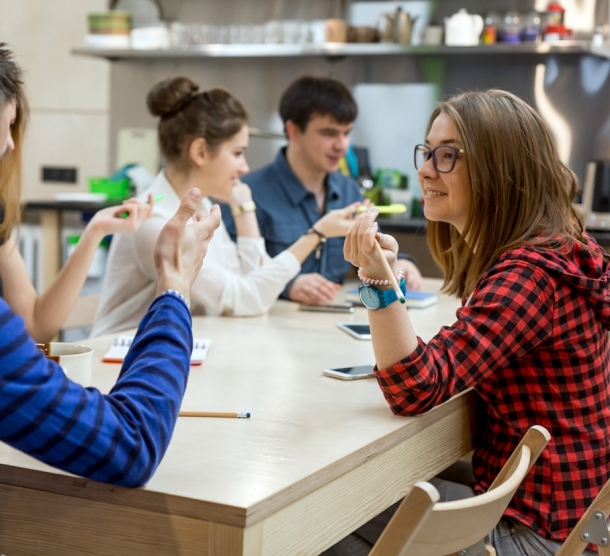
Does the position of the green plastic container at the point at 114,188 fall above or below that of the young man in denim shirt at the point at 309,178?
below

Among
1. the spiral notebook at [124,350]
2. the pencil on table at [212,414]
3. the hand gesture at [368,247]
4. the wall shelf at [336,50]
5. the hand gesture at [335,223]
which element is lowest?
the spiral notebook at [124,350]

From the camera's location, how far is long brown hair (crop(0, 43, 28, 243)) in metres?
1.28

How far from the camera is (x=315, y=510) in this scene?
1.11m

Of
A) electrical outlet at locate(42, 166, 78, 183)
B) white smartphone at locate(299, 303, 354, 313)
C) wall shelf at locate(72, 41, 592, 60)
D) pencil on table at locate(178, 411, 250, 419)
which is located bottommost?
white smartphone at locate(299, 303, 354, 313)

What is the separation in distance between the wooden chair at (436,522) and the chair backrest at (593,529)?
0.22 meters

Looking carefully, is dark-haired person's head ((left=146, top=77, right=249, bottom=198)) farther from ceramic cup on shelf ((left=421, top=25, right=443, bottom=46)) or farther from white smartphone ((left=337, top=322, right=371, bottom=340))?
ceramic cup on shelf ((left=421, top=25, right=443, bottom=46))

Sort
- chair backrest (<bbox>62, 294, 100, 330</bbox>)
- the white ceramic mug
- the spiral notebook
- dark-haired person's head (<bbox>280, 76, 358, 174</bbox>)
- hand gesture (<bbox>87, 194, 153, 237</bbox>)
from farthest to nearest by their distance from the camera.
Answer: dark-haired person's head (<bbox>280, 76, 358, 174</bbox>), chair backrest (<bbox>62, 294, 100, 330</bbox>), hand gesture (<bbox>87, 194, 153, 237</bbox>), the spiral notebook, the white ceramic mug

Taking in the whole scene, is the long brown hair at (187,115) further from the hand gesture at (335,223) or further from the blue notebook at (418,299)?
the blue notebook at (418,299)

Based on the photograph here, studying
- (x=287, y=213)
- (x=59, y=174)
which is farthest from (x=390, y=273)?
(x=59, y=174)

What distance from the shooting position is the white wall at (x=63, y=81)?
523cm

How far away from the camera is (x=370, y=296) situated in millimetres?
1378

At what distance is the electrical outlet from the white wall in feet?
0.11

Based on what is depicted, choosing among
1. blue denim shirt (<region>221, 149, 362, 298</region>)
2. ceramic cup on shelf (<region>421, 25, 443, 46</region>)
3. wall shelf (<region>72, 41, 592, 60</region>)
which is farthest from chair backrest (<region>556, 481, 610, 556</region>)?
ceramic cup on shelf (<region>421, 25, 443, 46</region>)

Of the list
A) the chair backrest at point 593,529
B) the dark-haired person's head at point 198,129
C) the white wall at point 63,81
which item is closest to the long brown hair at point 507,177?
the chair backrest at point 593,529
